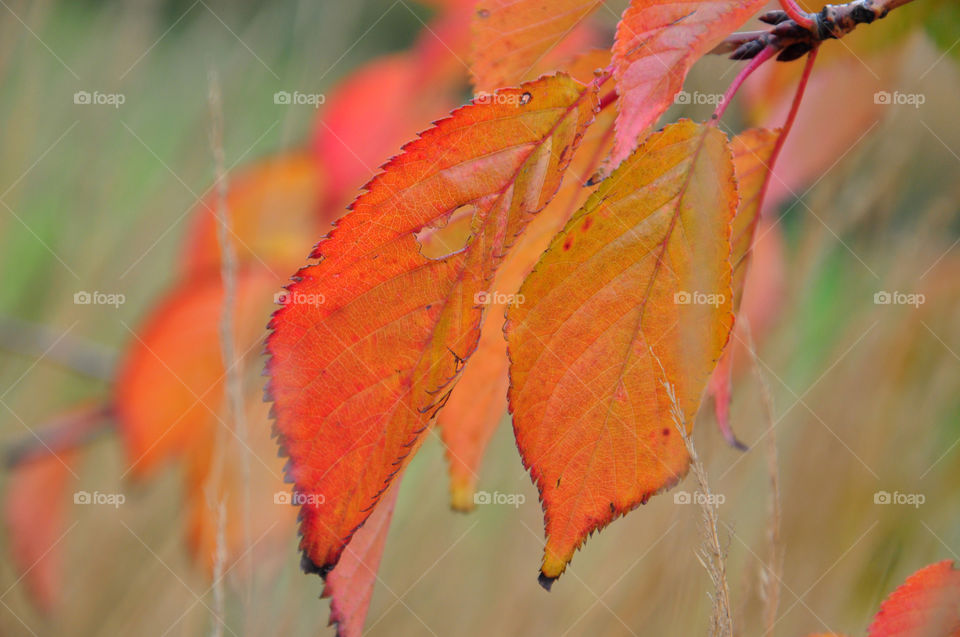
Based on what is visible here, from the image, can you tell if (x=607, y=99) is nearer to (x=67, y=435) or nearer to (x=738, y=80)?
(x=738, y=80)

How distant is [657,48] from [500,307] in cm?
12

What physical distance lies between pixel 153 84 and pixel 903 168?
201 centimetres

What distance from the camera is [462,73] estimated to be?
54cm

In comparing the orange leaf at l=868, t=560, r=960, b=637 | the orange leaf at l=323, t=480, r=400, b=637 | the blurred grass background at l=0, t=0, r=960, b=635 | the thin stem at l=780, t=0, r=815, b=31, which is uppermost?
the thin stem at l=780, t=0, r=815, b=31

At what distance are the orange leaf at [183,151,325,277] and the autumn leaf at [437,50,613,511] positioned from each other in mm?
277

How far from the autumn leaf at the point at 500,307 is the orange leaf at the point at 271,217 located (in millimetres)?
277

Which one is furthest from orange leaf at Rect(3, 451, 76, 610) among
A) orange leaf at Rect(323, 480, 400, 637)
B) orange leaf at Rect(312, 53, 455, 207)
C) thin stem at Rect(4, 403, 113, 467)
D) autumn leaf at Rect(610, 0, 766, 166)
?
autumn leaf at Rect(610, 0, 766, 166)

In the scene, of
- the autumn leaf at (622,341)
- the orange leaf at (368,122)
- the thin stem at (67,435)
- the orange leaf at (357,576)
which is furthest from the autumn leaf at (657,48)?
the thin stem at (67,435)

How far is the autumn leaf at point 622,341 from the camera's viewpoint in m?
0.22

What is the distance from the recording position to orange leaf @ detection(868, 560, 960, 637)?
0.25 m

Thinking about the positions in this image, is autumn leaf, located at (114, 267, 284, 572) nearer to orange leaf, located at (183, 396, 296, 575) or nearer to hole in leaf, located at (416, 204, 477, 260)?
orange leaf, located at (183, 396, 296, 575)

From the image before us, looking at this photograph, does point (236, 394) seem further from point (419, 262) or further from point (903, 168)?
point (903, 168)

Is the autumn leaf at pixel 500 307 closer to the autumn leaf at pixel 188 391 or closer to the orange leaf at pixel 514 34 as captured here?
the orange leaf at pixel 514 34

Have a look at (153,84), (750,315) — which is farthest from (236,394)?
(153,84)
